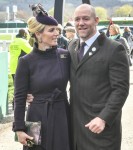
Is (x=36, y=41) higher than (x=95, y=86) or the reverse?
higher

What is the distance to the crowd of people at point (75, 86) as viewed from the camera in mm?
3152

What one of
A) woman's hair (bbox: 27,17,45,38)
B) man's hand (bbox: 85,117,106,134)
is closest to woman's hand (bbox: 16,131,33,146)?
man's hand (bbox: 85,117,106,134)

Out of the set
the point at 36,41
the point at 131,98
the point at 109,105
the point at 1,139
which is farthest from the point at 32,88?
the point at 131,98

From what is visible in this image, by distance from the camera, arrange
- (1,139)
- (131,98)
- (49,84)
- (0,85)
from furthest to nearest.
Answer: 1. (131,98)
2. (0,85)
3. (1,139)
4. (49,84)

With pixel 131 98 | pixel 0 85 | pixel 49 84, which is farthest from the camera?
pixel 131 98

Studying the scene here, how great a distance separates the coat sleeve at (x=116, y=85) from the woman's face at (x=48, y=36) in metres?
0.53

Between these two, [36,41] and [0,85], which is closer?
[36,41]

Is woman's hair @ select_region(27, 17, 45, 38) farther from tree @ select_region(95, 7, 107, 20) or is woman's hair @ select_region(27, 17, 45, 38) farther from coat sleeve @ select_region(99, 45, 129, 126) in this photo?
tree @ select_region(95, 7, 107, 20)

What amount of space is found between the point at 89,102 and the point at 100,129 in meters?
0.25

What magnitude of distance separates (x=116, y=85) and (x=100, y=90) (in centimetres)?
13

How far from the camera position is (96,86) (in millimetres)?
3182

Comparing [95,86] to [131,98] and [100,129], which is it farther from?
[131,98]

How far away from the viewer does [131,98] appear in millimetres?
9703

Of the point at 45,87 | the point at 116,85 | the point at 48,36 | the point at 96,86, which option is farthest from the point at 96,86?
the point at 48,36
